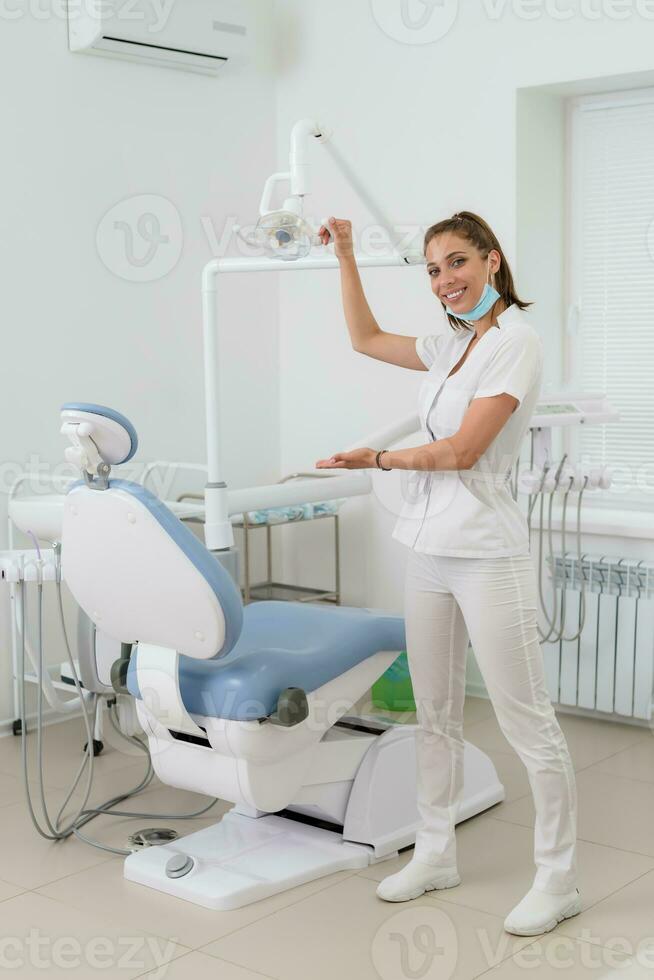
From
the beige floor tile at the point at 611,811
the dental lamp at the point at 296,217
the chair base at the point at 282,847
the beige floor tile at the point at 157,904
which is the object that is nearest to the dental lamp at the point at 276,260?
the dental lamp at the point at 296,217

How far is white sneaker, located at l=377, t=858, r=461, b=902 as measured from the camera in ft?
8.08

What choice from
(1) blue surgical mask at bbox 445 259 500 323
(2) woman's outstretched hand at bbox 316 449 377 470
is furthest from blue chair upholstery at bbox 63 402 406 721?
(1) blue surgical mask at bbox 445 259 500 323

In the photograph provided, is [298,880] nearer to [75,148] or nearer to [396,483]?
[396,483]

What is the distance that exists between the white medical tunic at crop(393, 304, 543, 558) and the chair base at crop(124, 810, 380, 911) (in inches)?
30.8

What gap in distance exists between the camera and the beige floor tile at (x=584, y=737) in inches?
136

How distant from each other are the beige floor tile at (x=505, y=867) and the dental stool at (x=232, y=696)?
85 millimetres

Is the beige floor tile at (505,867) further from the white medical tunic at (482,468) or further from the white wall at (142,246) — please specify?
the white wall at (142,246)

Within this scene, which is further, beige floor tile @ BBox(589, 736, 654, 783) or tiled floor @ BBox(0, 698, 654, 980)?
beige floor tile @ BBox(589, 736, 654, 783)

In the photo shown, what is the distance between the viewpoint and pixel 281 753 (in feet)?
8.13

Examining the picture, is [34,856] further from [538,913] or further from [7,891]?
[538,913]

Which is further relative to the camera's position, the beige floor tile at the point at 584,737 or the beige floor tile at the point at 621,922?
the beige floor tile at the point at 584,737

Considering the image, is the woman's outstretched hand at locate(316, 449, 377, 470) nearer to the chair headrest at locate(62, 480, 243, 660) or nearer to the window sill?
the chair headrest at locate(62, 480, 243, 660)

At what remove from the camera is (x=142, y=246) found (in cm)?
398

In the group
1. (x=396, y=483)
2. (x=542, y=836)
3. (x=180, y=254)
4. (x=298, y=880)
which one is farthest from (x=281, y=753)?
(x=180, y=254)
